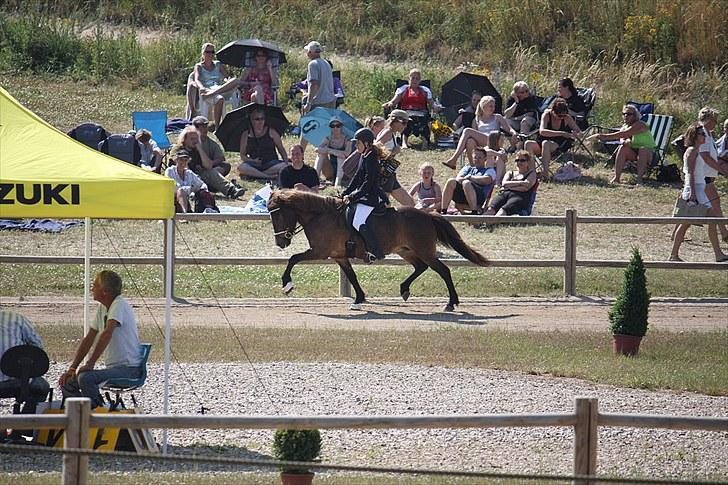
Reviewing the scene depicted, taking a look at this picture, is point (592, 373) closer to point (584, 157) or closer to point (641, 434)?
point (641, 434)

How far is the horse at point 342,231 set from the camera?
17703 millimetres

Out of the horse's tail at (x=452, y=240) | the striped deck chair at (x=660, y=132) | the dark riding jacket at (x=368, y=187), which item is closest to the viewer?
the dark riding jacket at (x=368, y=187)

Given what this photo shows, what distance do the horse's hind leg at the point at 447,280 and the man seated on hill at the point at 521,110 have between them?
832 cm

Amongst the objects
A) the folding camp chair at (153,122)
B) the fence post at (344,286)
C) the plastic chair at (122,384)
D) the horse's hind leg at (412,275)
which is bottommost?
the fence post at (344,286)

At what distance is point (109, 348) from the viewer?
10.1 metres

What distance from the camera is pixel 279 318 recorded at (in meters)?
16.8

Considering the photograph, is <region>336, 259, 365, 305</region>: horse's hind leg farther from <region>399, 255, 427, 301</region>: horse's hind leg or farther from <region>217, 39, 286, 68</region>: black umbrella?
<region>217, 39, 286, 68</region>: black umbrella

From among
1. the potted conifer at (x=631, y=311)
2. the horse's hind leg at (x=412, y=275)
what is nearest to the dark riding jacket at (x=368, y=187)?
the horse's hind leg at (x=412, y=275)

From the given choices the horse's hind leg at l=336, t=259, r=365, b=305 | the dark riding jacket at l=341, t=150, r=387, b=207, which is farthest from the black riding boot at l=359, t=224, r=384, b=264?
the horse's hind leg at l=336, t=259, r=365, b=305

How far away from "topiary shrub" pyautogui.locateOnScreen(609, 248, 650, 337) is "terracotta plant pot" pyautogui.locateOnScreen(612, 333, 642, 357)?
5cm

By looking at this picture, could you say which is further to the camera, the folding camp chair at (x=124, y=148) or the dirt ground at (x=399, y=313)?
the folding camp chair at (x=124, y=148)

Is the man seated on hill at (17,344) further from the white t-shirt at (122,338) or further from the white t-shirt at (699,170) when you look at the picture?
the white t-shirt at (699,170)

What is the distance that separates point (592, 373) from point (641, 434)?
7.85 feet

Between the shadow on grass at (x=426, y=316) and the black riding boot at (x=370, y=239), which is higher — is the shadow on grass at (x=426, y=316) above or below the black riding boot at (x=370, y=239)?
below
